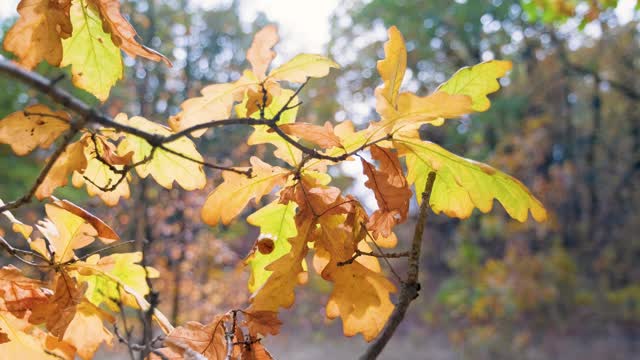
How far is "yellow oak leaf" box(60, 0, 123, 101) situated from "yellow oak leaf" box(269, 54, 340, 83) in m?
0.22

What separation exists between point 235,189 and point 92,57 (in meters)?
0.25

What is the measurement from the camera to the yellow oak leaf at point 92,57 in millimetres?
713

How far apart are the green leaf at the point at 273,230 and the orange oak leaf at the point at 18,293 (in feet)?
0.80

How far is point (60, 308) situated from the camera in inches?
25.5

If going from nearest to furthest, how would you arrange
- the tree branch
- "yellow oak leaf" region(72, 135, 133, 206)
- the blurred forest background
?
the tree branch → "yellow oak leaf" region(72, 135, 133, 206) → the blurred forest background

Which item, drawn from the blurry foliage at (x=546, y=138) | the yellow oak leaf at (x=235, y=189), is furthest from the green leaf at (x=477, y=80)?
the blurry foliage at (x=546, y=138)

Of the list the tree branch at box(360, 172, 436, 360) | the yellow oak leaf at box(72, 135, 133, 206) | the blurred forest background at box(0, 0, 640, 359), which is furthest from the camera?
the blurred forest background at box(0, 0, 640, 359)

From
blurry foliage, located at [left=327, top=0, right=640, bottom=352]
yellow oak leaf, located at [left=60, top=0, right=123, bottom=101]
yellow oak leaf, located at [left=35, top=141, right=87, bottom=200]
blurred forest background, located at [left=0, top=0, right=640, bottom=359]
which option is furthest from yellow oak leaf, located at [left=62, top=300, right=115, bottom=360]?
blurry foliage, located at [left=327, top=0, right=640, bottom=352]

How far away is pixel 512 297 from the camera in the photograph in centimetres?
771

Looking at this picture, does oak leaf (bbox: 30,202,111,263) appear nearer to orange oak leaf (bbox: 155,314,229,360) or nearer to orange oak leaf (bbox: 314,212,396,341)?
orange oak leaf (bbox: 155,314,229,360)

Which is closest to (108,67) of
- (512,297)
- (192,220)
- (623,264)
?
(192,220)

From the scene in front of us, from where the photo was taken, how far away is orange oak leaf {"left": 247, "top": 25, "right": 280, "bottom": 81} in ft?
2.10

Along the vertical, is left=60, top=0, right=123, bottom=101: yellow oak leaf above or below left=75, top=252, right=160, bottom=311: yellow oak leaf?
above

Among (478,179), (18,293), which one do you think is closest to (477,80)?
(478,179)
